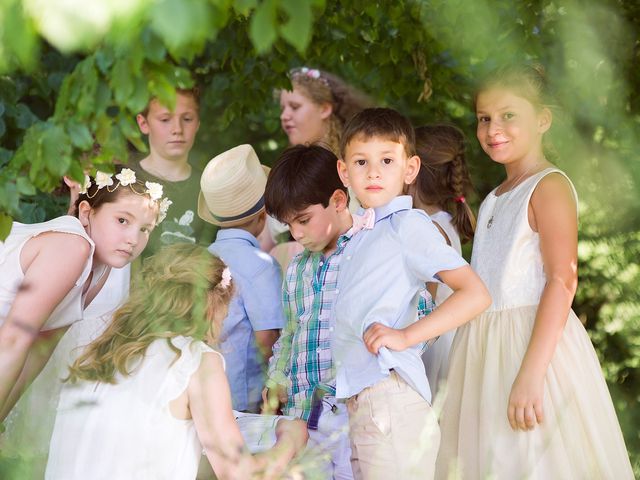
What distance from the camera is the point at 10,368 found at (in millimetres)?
3055

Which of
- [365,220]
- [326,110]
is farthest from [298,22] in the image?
[326,110]

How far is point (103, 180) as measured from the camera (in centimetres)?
341

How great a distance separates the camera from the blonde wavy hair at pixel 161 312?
9.00 ft

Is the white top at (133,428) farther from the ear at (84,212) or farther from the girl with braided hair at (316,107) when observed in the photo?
the girl with braided hair at (316,107)

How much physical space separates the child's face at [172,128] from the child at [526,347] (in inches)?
71.0

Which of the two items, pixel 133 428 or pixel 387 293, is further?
pixel 387 293

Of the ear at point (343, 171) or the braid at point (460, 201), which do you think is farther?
the braid at point (460, 201)

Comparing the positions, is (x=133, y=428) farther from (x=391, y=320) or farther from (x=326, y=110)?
(x=326, y=110)

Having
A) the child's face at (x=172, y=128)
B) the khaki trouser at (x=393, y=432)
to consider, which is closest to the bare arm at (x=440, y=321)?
the khaki trouser at (x=393, y=432)

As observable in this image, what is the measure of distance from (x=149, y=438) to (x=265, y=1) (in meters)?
1.45

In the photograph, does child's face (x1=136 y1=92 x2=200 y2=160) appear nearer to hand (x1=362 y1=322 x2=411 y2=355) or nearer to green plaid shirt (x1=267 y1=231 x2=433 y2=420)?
green plaid shirt (x1=267 y1=231 x2=433 y2=420)

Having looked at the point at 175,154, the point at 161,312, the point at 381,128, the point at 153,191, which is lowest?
the point at 161,312

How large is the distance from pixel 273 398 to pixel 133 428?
2.22 feet

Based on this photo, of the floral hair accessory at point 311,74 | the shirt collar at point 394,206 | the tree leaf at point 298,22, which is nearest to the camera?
the tree leaf at point 298,22
